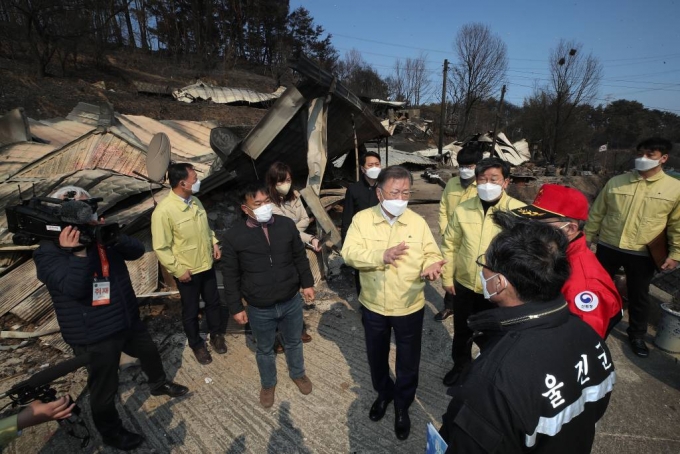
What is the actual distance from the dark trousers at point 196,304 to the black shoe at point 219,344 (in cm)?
4

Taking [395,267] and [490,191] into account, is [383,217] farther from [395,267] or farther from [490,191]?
[490,191]

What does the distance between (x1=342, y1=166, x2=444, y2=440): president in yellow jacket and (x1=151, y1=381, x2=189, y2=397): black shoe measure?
1776mm

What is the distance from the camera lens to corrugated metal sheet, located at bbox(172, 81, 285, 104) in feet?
67.8

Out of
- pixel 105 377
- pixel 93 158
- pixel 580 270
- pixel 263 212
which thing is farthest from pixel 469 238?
pixel 93 158

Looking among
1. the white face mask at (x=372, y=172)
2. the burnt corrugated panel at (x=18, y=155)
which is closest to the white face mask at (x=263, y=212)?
the white face mask at (x=372, y=172)

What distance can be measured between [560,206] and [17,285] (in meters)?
5.67

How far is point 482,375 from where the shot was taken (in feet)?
3.43

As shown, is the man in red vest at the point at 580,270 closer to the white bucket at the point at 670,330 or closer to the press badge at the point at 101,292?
the white bucket at the point at 670,330

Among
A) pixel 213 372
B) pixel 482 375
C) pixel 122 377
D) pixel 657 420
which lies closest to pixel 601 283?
pixel 482 375

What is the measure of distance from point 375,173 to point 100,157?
5.30m

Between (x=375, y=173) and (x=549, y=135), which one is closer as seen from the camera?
(x=375, y=173)

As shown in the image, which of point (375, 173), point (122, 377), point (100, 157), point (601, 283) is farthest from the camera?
point (100, 157)

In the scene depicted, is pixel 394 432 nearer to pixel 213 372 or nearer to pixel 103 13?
pixel 213 372

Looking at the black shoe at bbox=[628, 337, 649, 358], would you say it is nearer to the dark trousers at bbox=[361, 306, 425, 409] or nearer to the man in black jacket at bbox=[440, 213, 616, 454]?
the dark trousers at bbox=[361, 306, 425, 409]
